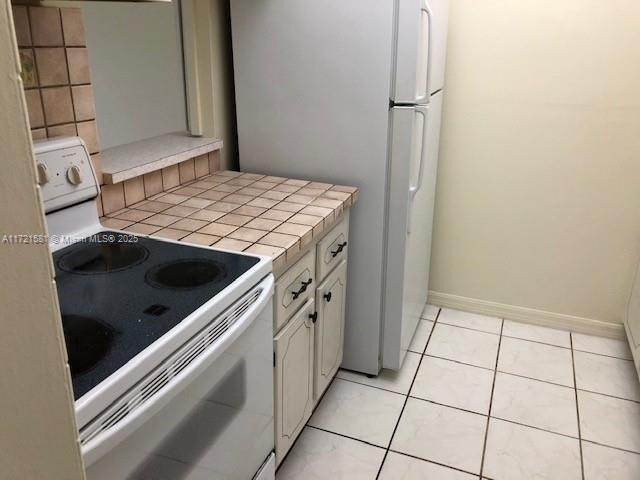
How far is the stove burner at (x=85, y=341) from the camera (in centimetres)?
95

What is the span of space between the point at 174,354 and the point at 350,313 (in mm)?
1333

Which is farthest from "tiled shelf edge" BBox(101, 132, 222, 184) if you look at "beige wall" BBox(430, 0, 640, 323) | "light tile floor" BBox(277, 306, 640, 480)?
"beige wall" BBox(430, 0, 640, 323)

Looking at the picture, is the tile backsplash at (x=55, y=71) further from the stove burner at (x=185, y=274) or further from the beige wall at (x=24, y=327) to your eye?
the beige wall at (x=24, y=327)

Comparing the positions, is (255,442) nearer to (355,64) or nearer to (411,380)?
(411,380)

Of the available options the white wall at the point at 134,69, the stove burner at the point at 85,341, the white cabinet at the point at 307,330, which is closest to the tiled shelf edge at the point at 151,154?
the white wall at the point at 134,69

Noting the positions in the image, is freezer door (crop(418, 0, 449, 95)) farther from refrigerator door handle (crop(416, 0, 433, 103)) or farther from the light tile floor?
the light tile floor

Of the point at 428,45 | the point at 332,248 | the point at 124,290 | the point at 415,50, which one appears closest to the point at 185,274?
the point at 124,290

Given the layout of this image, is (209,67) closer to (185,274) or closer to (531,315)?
(185,274)

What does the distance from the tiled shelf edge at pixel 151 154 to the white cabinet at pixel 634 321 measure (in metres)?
1.92

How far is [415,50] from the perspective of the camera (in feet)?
6.25

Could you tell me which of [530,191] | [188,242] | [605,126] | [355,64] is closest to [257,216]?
[188,242]

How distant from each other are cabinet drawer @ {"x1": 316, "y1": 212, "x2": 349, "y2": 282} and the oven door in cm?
44

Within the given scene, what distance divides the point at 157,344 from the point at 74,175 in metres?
0.71

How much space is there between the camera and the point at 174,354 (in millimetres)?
1050
